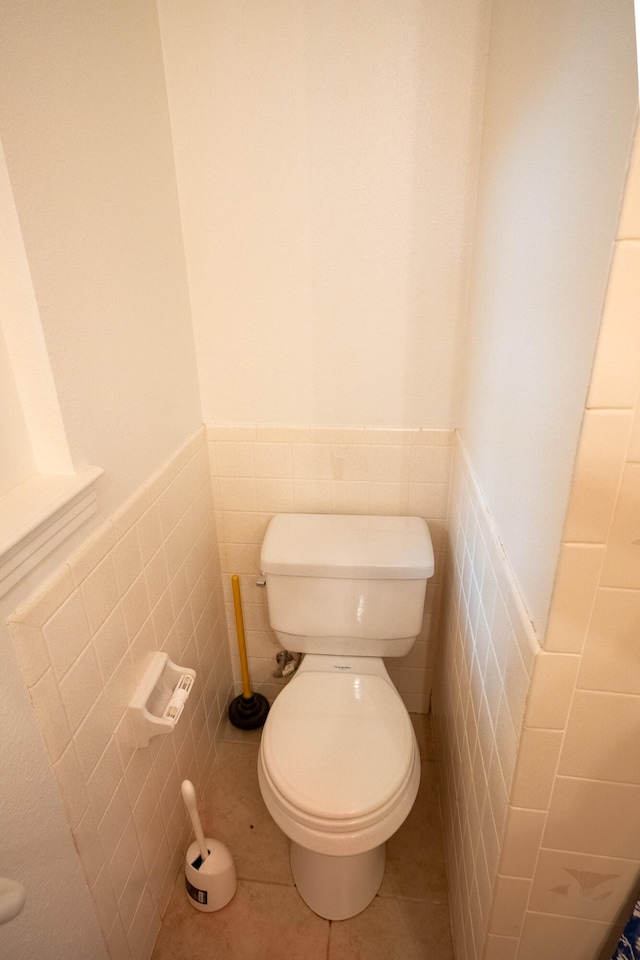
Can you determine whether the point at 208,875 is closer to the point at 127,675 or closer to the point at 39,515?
the point at 127,675

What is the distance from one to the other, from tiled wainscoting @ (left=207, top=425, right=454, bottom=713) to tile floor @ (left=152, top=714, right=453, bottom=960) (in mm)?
605

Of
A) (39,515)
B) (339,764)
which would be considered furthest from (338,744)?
(39,515)

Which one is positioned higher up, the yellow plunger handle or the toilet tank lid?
the toilet tank lid

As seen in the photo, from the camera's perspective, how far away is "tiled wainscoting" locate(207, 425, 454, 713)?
1.46 meters

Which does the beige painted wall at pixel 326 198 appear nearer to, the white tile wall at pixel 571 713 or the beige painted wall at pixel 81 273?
the beige painted wall at pixel 81 273

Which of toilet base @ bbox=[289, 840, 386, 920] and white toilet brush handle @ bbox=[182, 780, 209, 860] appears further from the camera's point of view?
toilet base @ bbox=[289, 840, 386, 920]

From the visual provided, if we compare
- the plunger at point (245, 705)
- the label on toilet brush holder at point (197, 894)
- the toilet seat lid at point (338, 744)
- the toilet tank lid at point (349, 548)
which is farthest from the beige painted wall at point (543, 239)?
the label on toilet brush holder at point (197, 894)

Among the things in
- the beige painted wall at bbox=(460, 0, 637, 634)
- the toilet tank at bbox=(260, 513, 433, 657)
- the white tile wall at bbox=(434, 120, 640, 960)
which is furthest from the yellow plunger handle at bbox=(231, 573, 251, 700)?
the beige painted wall at bbox=(460, 0, 637, 634)

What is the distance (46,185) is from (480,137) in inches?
36.9

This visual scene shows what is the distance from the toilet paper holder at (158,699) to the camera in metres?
1.04

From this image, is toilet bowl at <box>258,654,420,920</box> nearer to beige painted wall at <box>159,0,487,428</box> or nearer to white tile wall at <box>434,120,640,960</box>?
white tile wall at <box>434,120,640,960</box>

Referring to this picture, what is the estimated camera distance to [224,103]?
1179 mm

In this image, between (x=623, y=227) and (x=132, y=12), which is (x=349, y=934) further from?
(x=132, y=12)

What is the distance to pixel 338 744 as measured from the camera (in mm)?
1178
